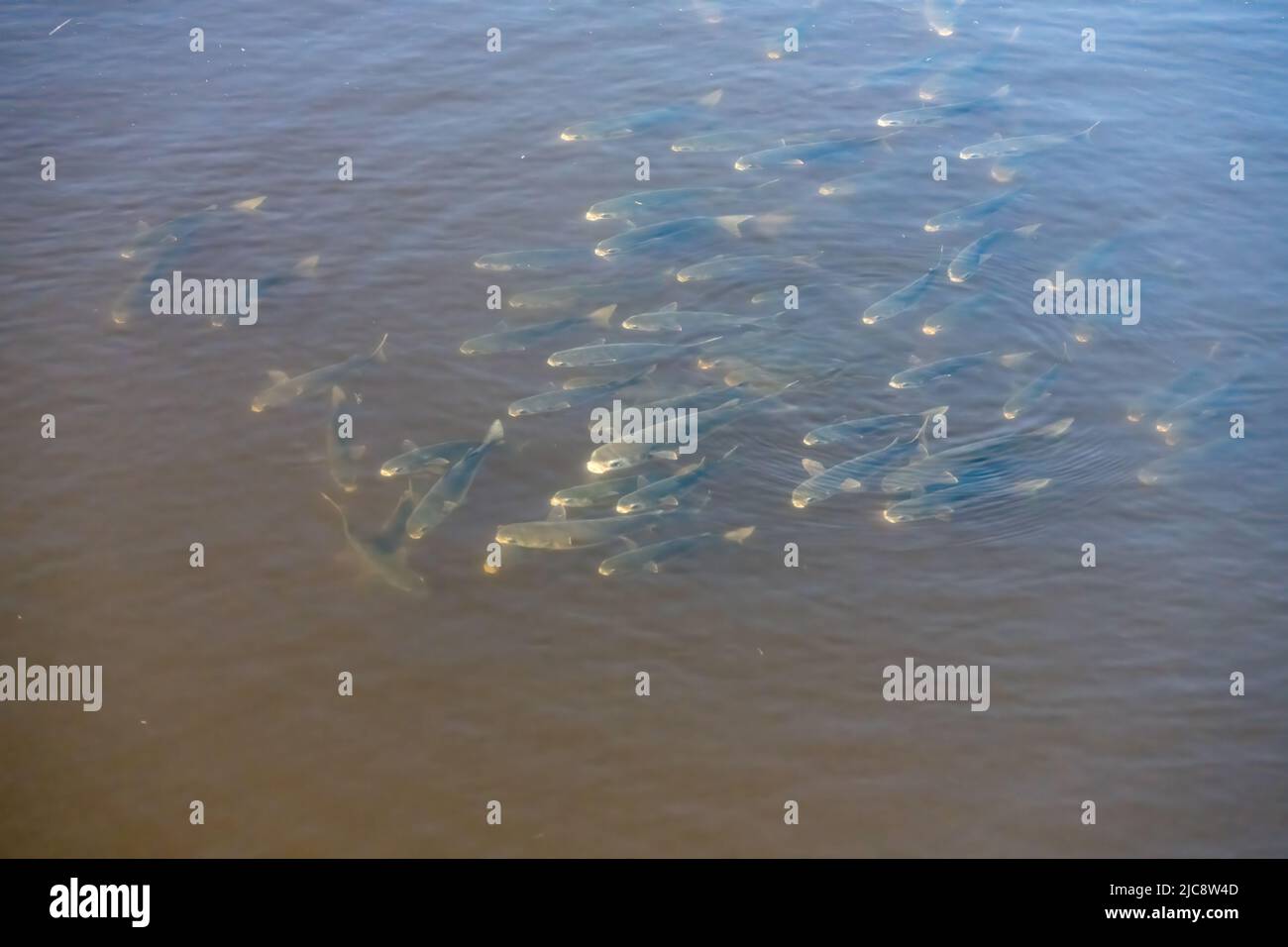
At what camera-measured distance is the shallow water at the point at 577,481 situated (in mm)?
5949

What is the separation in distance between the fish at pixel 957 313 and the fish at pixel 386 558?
4039mm

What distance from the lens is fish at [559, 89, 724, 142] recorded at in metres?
10.7

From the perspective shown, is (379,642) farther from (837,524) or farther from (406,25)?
(406,25)

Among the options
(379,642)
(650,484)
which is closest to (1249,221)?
(650,484)

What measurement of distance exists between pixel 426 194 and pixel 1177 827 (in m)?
7.17

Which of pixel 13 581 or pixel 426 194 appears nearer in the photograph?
pixel 13 581

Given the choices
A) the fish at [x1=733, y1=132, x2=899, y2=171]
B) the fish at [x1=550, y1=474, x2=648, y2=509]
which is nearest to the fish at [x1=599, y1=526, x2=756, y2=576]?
the fish at [x1=550, y1=474, x2=648, y2=509]

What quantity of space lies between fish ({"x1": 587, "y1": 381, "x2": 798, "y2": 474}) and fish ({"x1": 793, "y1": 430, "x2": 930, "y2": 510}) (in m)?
0.63

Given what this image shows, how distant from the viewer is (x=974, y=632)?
22.0ft

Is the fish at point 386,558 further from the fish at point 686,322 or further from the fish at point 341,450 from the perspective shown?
the fish at point 686,322

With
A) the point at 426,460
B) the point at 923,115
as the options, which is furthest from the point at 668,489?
the point at 923,115

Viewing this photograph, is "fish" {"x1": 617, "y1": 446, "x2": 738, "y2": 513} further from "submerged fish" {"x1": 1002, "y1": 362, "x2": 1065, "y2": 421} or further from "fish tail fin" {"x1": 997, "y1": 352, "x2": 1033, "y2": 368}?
"fish tail fin" {"x1": 997, "y1": 352, "x2": 1033, "y2": 368}

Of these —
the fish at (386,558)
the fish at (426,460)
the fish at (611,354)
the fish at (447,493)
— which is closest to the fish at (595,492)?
the fish at (447,493)

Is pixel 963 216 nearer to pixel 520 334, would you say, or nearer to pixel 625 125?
pixel 625 125
